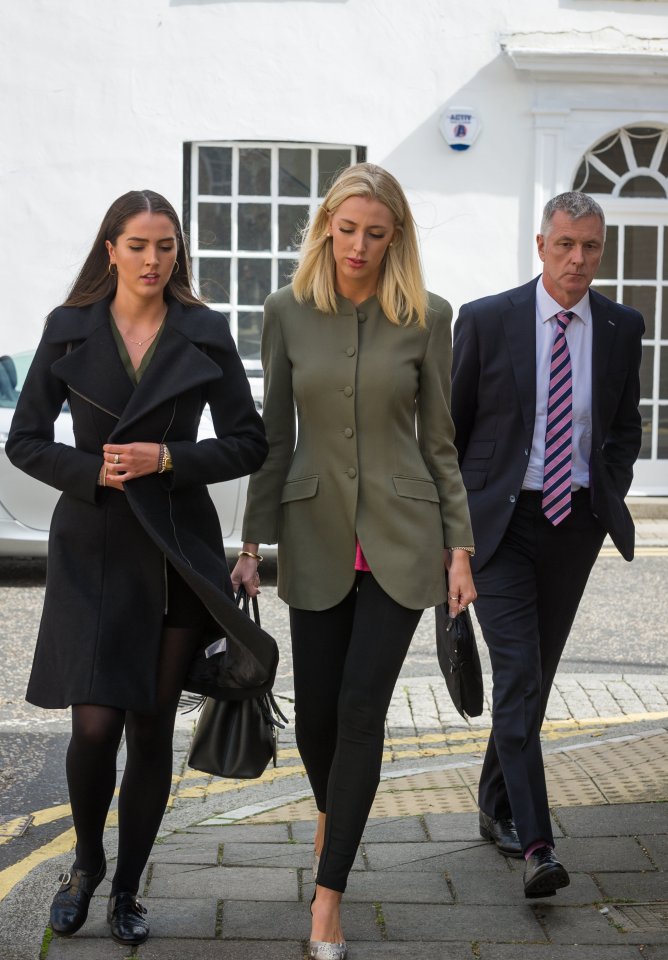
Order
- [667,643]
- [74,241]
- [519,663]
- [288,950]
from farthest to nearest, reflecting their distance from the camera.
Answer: [74,241] < [667,643] < [519,663] < [288,950]

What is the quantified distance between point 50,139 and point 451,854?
410 inches

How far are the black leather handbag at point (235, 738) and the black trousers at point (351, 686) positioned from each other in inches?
5.1

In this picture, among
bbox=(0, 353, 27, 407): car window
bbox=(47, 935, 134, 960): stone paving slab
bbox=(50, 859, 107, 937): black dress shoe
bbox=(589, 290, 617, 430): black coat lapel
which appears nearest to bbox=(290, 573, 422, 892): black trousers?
bbox=(47, 935, 134, 960): stone paving slab

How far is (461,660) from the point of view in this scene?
3.93 m

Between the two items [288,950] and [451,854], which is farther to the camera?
[451,854]

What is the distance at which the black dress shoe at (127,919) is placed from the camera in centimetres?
354

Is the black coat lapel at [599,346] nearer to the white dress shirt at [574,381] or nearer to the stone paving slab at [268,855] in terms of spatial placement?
the white dress shirt at [574,381]

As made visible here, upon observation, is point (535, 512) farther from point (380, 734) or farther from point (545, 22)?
point (545, 22)

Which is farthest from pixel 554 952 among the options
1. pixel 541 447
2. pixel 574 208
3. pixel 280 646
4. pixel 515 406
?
pixel 280 646

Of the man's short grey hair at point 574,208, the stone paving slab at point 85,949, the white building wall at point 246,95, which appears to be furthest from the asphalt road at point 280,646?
the white building wall at point 246,95

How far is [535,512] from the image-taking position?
4227 millimetres

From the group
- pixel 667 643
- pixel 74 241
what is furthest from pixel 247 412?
pixel 74 241

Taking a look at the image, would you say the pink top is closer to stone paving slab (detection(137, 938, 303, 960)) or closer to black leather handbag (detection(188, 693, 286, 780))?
black leather handbag (detection(188, 693, 286, 780))

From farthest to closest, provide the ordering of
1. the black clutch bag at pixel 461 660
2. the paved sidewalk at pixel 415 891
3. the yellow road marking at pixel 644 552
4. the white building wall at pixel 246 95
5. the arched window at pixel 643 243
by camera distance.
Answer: the arched window at pixel 643 243
the white building wall at pixel 246 95
the yellow road marking at pixel 644 552
the black clutch bag at pixel 461 660
the paved sidewalk at pixel 415 891
